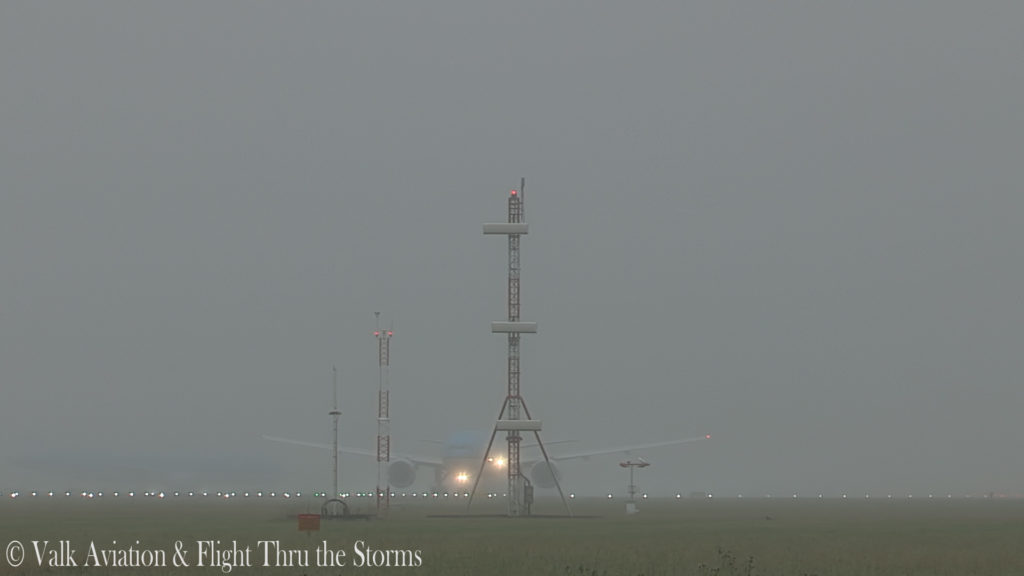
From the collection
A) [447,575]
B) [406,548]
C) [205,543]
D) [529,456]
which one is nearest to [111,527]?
[205,543]

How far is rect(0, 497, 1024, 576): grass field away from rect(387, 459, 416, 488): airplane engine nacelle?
5234cm

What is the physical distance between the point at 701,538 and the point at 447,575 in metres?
24.1

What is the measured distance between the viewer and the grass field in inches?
1708

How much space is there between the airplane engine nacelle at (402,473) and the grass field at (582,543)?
172ft

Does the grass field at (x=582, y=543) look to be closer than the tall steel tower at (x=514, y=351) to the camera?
Yes

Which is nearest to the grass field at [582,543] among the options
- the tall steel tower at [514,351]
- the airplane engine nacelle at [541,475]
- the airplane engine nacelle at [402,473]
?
the tall steel tower at [514,351]

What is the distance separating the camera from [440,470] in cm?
16288

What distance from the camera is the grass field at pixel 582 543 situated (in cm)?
4338

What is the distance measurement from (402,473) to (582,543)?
3287 inches

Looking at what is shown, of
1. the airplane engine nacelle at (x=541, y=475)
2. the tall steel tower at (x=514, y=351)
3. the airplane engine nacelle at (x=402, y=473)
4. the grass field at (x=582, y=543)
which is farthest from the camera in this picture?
the airplane engine nacelle at (x=402, y=473)

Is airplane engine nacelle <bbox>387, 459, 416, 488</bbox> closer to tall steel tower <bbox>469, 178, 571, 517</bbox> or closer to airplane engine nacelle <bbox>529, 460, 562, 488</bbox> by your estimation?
airplane engine nacelle <bbox>529, 460, 562, 488</bbox>

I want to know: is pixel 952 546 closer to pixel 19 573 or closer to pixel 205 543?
pixel 205 543

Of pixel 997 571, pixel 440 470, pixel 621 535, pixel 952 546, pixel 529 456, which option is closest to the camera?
pixel 997 571

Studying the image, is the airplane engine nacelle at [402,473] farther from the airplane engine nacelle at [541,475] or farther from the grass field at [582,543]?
the grass field at [582,543]
